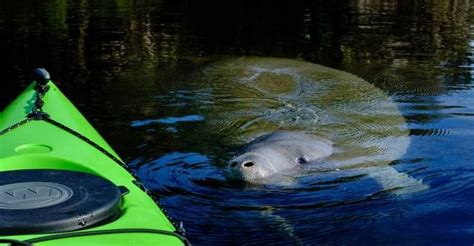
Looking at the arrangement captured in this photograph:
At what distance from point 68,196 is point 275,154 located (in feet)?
10.3

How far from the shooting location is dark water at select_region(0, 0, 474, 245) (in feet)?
19.2

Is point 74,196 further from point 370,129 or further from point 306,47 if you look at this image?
point 306,47

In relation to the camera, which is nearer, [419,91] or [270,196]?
[270,196]

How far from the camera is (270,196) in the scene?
6238mm

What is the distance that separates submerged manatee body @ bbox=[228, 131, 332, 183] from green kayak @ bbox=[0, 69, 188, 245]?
54.3 inches

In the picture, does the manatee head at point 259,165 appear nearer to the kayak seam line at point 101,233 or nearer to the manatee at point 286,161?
the manatee at point 286,161

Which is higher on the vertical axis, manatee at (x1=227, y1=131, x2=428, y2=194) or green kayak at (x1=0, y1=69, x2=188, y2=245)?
green kayak at (x1=0, y1=69, x2=188, y2=245)

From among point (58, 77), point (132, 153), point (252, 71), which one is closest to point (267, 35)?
point (252, 71)

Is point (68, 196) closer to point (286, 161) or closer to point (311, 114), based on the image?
point (286, 161)

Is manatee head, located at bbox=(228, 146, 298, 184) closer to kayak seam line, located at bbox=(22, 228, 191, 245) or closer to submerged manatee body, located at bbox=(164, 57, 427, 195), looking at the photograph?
submerged manatee body, located at bbox=(164, 57, 427, 195)

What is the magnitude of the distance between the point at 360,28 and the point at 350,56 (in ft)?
15.3

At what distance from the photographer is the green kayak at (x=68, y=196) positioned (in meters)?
3.50

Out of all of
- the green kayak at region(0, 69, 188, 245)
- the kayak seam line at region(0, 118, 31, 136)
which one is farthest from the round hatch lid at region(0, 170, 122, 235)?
the kayak seam line at region(0, 118, 31, 136)

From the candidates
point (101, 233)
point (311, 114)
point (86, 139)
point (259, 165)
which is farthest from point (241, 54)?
point (101, 233)
